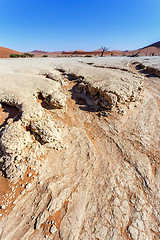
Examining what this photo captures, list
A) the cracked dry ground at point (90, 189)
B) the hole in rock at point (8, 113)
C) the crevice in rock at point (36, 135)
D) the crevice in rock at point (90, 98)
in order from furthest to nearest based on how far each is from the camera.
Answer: the crevice in rock at point (90, 98) → the hole in rock at point (8, 113) → the crevice in rock at point (36, 135) → the cracked dry ground at point (90, 189)

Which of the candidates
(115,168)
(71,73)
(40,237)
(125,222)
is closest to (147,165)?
A: (115,168)

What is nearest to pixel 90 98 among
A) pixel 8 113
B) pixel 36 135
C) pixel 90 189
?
pixel 36 135

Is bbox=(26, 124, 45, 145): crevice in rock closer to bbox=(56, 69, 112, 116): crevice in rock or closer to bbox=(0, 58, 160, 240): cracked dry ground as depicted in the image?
bbox=(0, 58, 160, 240): cracked dry ground

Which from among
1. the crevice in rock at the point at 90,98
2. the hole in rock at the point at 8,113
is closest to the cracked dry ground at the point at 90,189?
the hole in rock at the point at 8,113

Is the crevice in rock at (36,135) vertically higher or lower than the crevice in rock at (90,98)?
lower

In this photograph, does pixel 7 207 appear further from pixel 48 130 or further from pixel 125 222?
pixel 125 222

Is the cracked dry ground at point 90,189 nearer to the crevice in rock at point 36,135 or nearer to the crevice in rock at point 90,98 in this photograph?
the crevice in rock at point 36,135

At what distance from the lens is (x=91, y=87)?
18.1ft

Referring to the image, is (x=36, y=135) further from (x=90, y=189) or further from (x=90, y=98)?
(x=90, y=98)

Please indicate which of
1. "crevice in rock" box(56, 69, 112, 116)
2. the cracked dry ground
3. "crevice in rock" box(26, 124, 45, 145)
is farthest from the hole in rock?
"crevice in rock" box(56, 69, 112, 116)

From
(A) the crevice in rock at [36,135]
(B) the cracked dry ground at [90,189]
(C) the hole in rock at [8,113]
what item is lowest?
(B) the cracked dry ground at [90,189]

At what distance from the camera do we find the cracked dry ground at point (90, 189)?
7.03 feet

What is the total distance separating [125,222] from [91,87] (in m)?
4.89

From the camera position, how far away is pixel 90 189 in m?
2.69
